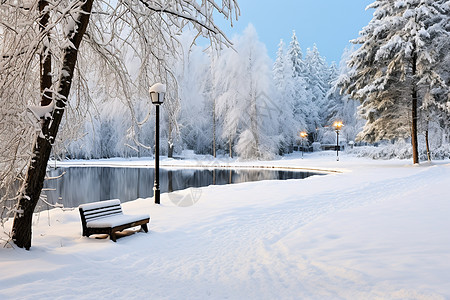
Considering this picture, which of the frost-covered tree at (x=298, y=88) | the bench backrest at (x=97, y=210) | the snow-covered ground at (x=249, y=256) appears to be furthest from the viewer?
the frost-covered tree at (x=298, y=88)

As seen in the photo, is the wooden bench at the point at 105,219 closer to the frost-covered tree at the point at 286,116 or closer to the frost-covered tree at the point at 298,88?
the frost-covered tree at the point at 286,116

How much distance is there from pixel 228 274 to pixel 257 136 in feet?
104

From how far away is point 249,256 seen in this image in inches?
195

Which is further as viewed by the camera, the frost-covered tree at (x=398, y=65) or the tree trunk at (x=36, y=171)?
the frost-covered tree at (x=398, y=65)

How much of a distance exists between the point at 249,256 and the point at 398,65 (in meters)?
19.9

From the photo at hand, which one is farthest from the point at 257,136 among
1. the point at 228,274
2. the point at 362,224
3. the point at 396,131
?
the point at 228,274

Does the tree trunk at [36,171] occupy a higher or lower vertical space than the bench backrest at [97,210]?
higher

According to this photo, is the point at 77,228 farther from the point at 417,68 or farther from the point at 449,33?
the point at 449,33

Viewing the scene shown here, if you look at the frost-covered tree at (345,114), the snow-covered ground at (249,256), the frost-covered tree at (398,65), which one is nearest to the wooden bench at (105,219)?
the snow-covered ground at (249,256)

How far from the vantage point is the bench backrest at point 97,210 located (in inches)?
218

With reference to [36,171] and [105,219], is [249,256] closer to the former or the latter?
Result: [105,219]

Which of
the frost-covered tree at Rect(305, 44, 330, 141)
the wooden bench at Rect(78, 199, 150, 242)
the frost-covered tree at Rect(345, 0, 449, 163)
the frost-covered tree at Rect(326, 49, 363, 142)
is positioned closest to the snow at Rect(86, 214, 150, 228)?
the wooden bench at Rect(78, 199, 150, 242)

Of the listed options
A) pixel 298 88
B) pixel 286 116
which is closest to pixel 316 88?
pixel 298 88

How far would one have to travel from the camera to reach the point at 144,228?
6.23 metres
